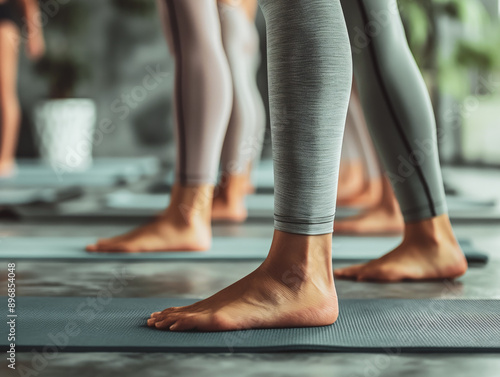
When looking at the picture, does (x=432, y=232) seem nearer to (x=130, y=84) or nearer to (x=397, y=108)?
(x=397, y=108)

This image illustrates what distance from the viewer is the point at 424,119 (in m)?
1.18

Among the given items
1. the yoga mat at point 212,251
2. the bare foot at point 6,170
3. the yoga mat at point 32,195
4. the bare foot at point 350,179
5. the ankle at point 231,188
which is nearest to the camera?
the yoga mat at point 212,251

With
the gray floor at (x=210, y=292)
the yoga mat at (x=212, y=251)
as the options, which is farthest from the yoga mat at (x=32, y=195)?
the yoga mat at (x=212, y=251)


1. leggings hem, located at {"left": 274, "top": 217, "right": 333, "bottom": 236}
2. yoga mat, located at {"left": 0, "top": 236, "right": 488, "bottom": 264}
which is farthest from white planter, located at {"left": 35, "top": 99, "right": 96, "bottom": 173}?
leggings hem, located at {"left": 274, "top": 217, "right": 333, "bottom": 236}

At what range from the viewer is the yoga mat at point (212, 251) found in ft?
4.69

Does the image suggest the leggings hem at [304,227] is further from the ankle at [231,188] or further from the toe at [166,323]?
the ankle at [231,188]

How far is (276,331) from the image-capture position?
858mm

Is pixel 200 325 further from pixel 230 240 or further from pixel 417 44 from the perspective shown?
pixel 417 44

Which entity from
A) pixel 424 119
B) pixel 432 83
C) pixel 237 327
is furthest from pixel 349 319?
pixel 432 83

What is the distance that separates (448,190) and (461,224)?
89 cm

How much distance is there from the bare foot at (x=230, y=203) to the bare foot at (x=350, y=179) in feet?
2.02

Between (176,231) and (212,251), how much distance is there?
0.09 metres

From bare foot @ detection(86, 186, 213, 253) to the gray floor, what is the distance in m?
0.10

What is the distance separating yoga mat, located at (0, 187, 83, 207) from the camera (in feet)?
8.53
